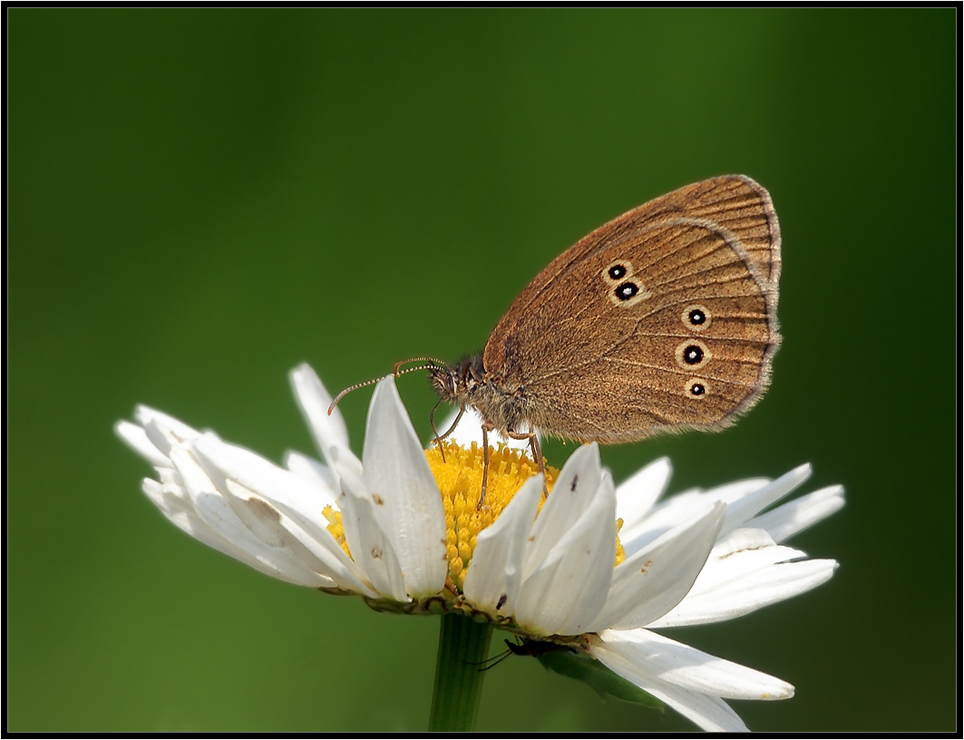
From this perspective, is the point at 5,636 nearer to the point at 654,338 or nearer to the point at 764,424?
the point at 654,338

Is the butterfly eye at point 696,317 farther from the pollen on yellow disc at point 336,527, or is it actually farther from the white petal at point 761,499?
the pollen on yellow disc at point 336,527

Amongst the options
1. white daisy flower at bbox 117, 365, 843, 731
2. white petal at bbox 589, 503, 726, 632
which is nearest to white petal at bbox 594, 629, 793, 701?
A: white daisy flower at bbox 117, 365, 843, 731

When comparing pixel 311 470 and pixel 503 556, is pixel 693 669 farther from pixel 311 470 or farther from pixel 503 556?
pixel 311 470

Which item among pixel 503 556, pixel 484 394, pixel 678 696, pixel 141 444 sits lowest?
pixel 678 696

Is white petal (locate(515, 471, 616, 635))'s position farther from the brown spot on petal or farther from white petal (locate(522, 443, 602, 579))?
the brown spot on petal

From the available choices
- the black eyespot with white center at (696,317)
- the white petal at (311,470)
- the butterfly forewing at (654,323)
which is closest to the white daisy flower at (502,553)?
the white petal at (311,470)

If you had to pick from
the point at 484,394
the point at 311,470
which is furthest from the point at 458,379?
the point at 311,470
